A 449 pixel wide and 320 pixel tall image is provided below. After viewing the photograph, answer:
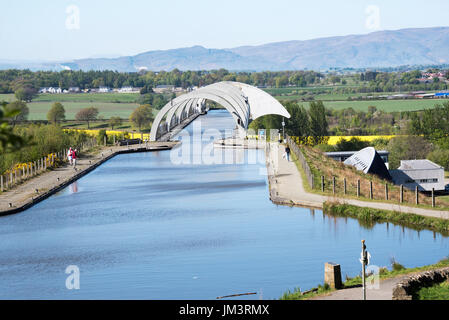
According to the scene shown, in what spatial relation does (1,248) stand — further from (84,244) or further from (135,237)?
(135,237)

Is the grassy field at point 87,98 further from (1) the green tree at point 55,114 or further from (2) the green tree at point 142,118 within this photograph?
(2) the green tree at point 142,118

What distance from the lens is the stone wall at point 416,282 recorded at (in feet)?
38.2

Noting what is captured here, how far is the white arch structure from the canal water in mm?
22637

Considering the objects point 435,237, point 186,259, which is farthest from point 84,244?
point 435,237

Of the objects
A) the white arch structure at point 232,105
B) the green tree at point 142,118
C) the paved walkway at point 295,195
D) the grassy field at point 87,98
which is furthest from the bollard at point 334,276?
the grassy field at point 87,98

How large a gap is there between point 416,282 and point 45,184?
1883cm

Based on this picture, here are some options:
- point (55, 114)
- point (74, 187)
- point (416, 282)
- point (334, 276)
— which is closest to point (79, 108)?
point (55, 114)

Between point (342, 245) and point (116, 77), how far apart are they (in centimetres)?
16898

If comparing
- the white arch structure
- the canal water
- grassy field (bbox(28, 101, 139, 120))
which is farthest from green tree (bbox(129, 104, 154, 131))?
the canal water

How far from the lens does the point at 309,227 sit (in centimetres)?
2123

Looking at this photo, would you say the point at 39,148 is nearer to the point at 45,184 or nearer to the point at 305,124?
the point at 45,184

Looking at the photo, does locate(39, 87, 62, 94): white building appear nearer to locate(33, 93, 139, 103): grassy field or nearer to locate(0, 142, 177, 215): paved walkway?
locate(33, 93, 139, 103): grassy field

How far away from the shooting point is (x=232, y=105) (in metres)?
55.2

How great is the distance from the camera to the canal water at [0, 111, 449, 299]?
602 inches
